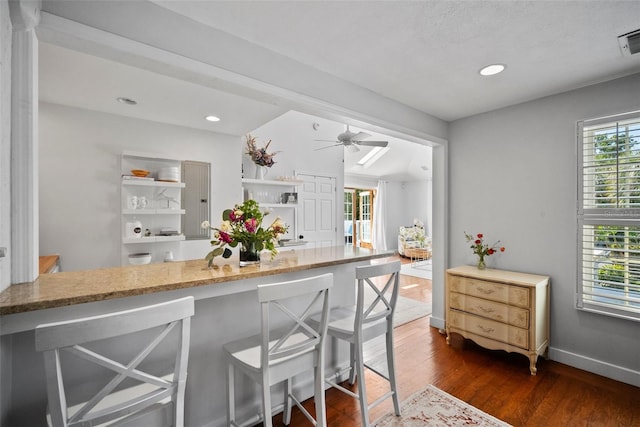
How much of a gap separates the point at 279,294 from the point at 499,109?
319 centimetres

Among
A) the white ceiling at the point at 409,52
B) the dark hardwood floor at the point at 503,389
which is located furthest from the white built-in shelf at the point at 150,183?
the dark hardwood floor at the point at 503,389

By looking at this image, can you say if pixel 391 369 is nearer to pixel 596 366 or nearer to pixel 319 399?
pixel 319 399

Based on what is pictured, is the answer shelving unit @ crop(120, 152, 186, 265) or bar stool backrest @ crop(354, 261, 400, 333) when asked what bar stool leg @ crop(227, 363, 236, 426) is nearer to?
bar stool backrest @ crop(354, 261, 400, 333)

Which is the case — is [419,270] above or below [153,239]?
below

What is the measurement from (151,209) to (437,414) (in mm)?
3482

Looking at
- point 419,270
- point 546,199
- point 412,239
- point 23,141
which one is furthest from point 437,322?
point 412,239

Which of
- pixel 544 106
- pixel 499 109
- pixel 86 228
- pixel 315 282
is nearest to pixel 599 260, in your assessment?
pixel 544 106

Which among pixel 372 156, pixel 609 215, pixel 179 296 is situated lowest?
pixel 179 296

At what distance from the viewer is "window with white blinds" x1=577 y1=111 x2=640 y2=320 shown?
241 centimetres

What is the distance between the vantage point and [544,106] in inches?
114

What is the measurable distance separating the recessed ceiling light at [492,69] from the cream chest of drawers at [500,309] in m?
1.82

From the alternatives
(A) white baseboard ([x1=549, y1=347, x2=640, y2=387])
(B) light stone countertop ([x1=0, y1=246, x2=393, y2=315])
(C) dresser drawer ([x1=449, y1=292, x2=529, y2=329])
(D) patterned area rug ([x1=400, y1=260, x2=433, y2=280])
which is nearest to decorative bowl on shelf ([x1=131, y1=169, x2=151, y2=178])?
(B) light stone countertop ([x1=0, y1=246, x2=393, y2=315])

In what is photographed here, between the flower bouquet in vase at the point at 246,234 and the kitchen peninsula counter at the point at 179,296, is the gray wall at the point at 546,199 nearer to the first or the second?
the kitchen peninsula counter at the point at 179,296

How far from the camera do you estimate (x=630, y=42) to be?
1.93 meters
